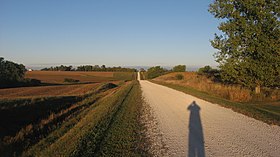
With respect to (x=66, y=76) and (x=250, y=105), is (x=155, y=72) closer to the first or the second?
(x=66, y=76)

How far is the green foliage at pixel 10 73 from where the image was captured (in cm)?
5947

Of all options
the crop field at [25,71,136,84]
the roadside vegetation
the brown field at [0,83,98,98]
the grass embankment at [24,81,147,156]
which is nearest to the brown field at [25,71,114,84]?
the crop field at [25,71,136,84]

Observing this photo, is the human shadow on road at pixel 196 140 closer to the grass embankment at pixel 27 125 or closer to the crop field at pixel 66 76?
the grass embankment at pixel 27 125

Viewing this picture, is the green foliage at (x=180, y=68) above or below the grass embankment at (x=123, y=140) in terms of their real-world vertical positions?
above

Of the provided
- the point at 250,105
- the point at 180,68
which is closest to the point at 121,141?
the point at 250,105

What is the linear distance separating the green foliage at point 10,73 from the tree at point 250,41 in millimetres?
53738

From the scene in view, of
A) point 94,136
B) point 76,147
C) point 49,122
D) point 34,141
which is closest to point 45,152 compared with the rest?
point 76,147

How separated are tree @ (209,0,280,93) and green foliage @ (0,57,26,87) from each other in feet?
176

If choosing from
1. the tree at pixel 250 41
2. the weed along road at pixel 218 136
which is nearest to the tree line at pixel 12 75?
the tree at pixel 250 41

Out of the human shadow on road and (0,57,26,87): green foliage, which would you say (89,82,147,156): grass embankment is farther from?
(0,57,26,87): green foliage

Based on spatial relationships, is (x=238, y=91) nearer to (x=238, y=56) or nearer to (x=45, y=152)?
(x=238, y=56)

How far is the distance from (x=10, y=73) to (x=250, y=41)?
60165mm

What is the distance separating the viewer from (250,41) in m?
18.4

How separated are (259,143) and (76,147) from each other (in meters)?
5.10
